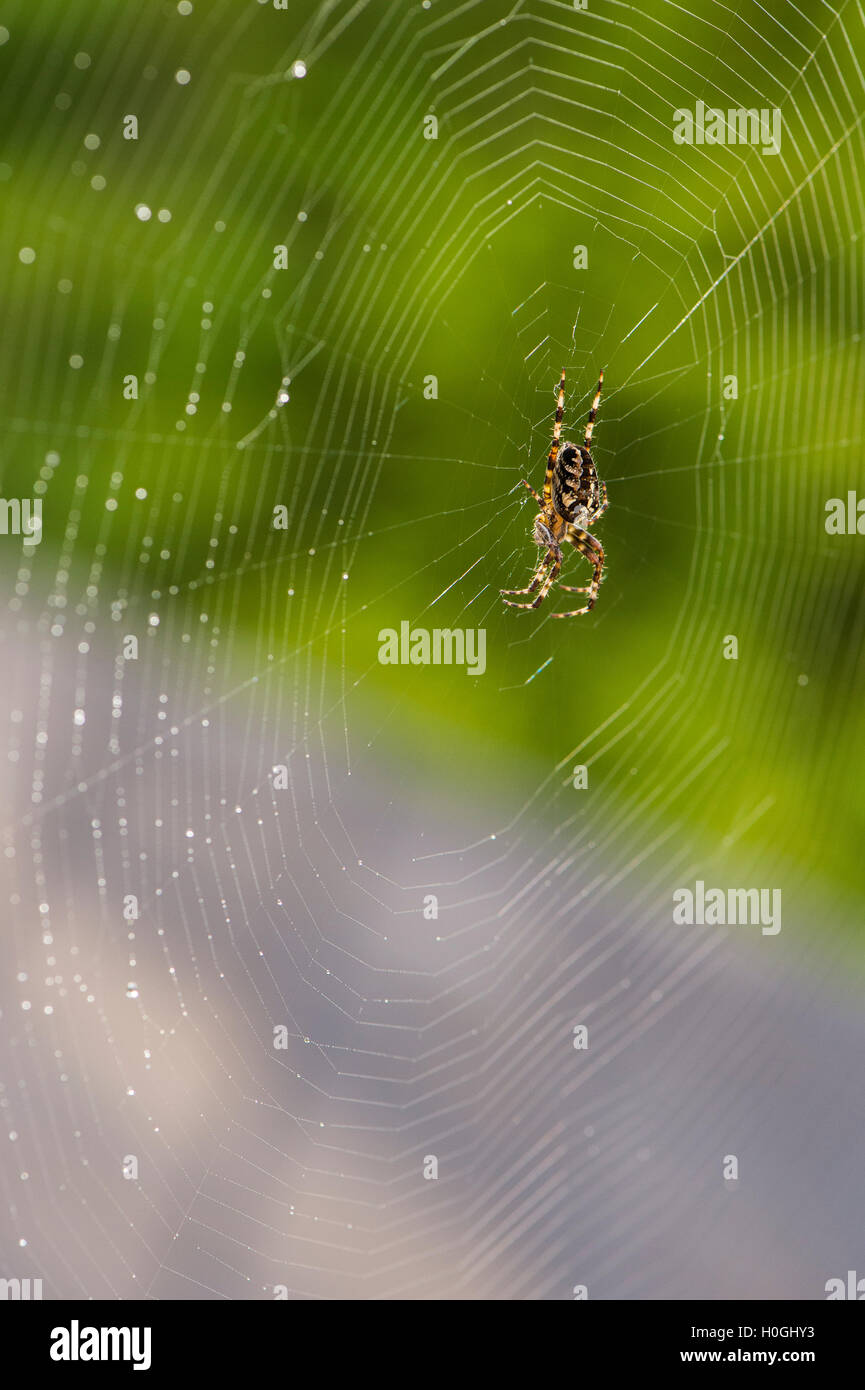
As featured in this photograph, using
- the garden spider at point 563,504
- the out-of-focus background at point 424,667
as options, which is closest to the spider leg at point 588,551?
the garden spider at point 563,504

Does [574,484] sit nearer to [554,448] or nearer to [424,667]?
[554,448]

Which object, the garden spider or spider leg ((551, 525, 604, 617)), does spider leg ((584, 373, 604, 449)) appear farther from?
spider leg ((551, 525, 604, 617))

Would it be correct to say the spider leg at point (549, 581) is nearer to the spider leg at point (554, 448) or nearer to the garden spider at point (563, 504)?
the garden spider at point (563, 504)

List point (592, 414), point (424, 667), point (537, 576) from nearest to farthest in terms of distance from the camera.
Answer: point (592, 414) < point (537, 576) < point (424, 667)

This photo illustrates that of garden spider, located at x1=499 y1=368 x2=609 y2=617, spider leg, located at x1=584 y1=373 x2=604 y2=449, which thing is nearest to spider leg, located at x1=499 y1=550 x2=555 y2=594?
garden spider, located at x1=499 y1=368 x2=609 y2=617

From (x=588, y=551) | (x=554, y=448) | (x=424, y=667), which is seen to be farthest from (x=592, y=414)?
(x=424, y=667)

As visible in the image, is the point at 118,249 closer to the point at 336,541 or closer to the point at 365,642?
the point at 336,541
